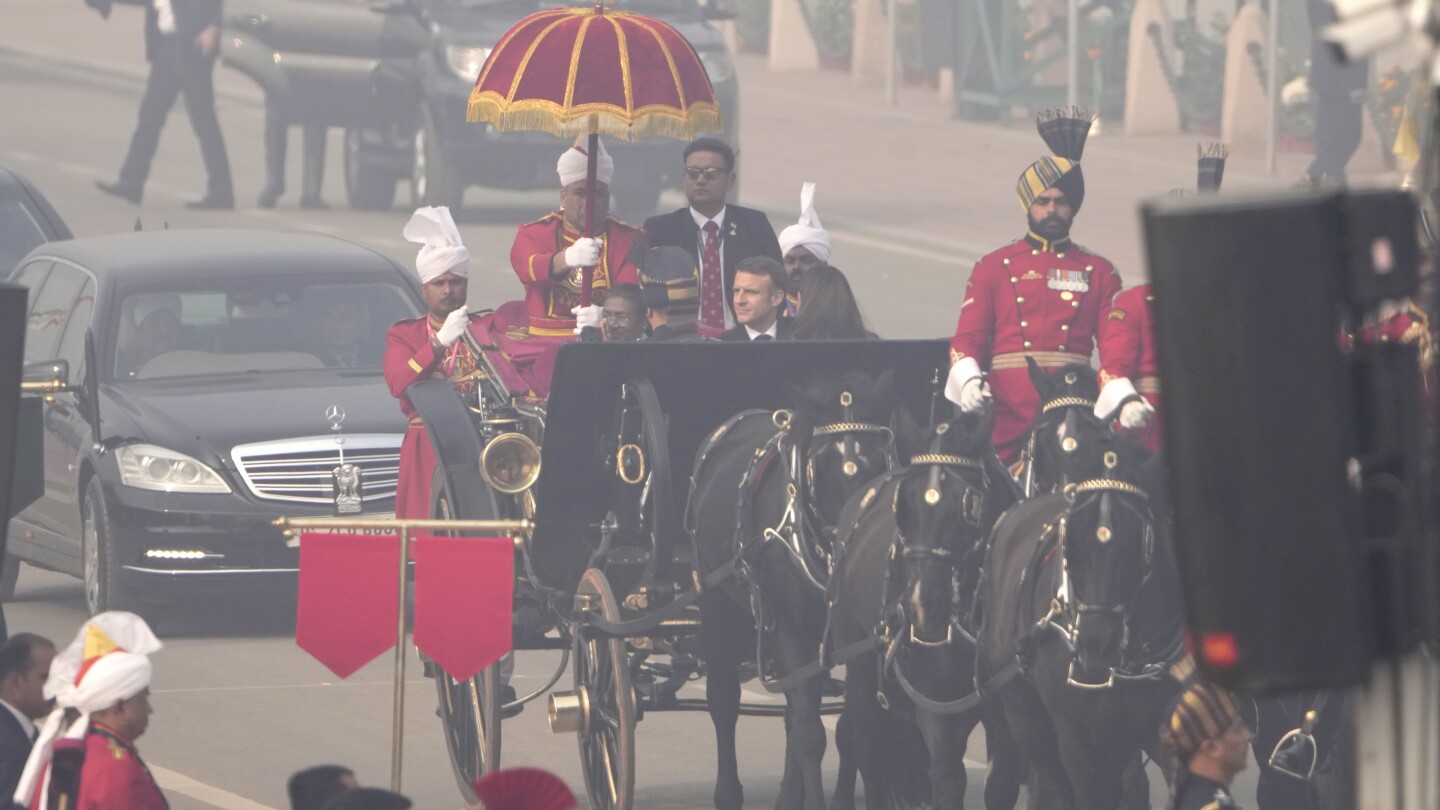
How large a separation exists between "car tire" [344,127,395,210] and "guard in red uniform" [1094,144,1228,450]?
63.3ft

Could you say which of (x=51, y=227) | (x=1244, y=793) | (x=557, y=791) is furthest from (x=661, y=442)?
(x=51, y=227)

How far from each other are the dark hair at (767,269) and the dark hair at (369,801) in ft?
20.6

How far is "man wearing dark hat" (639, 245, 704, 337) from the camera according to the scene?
11664 millimetres

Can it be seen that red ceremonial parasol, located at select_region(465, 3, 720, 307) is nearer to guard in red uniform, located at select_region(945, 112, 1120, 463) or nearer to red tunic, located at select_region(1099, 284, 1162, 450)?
guard in red uniform, located at select_region(945, 112, 1120, 463)

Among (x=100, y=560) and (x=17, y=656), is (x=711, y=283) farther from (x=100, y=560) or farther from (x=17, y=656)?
(x=17, y=656)

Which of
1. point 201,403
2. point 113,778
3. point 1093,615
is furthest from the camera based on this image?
point 201,403

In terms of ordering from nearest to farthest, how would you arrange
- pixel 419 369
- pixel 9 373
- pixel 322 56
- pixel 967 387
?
pixel 9 373
pixel 967 387
pixel 419 369
pixel 322 56

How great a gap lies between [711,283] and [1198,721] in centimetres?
567

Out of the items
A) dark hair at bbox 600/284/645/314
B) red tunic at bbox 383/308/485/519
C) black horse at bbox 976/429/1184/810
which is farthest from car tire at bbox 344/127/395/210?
black horse at bbox 976/429/1184/810

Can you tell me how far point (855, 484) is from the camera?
10664 mm

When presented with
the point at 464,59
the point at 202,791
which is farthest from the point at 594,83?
the point at 464,59

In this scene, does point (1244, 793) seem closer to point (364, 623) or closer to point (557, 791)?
point (364, 623)

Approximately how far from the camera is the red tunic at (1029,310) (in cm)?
1144

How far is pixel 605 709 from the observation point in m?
11.0
